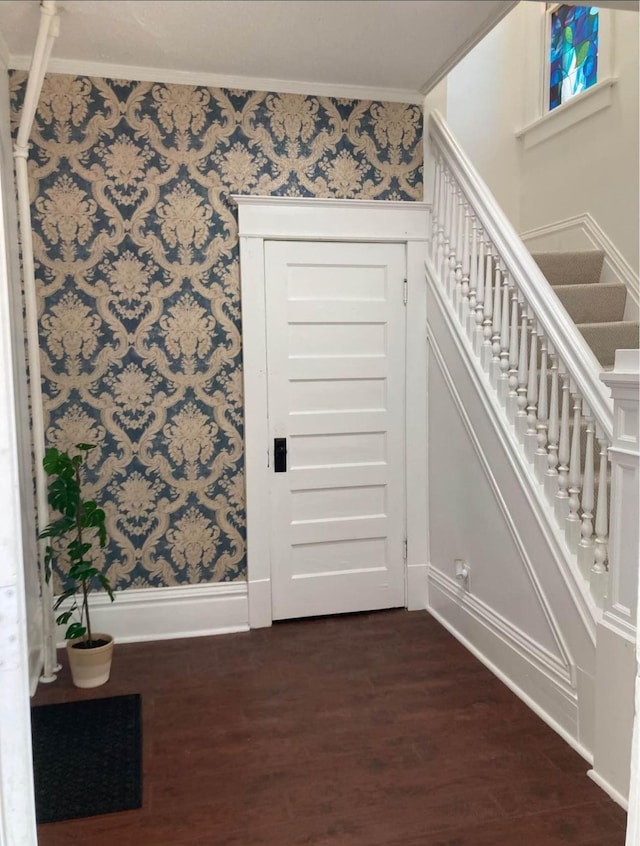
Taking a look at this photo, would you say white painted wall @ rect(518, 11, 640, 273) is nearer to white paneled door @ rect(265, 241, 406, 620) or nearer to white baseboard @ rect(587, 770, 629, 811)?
white paneled door @ rect(265, 241, 406, 620)

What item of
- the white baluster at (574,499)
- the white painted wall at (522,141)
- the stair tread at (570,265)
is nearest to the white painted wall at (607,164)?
the white painted wall at (522,141)

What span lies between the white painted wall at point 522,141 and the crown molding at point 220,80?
1.70 ft

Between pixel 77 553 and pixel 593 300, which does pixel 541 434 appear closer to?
pixel 593 300

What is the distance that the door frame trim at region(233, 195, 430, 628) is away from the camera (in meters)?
3.54

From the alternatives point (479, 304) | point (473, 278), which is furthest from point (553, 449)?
point (473, 278)

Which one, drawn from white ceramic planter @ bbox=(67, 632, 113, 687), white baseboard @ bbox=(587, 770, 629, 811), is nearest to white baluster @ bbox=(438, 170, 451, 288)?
white baseboard @ bbox=(587, 770, 629, 811)

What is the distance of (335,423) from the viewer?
12.2 ft

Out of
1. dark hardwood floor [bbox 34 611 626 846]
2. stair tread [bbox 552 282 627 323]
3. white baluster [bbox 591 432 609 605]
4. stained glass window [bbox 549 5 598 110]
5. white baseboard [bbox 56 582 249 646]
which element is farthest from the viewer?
stained glass window [bbox 549 5 598 110]

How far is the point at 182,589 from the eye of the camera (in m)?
3.60

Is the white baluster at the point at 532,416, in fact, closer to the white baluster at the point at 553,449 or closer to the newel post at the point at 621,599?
the white baluster at the point at 553,449

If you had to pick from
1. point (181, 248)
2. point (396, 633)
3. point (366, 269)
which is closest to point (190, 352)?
point (181, 248)

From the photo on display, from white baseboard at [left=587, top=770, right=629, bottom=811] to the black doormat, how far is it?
4.98 feet

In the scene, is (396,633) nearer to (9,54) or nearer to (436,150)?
(436,150)

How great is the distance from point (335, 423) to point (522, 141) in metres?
2.65
